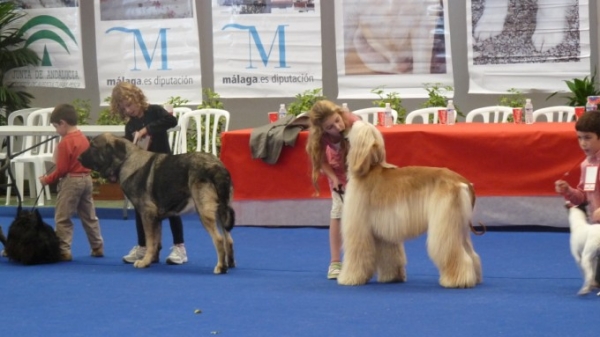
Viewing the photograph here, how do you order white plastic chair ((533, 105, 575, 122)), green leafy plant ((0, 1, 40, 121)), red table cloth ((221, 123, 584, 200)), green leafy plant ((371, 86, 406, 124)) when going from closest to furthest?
red table cloth ((221, 123, 584, 200))
white plastic chair ((533, 105, 575, 122))
green leafy plant ((371, 86, 406, 124))
green leafy plant ((0, 1, 40, 121))

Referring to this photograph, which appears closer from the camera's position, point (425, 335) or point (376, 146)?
point (425, 335)

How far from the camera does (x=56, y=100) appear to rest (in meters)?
14.1

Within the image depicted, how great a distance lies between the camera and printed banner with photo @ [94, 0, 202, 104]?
43.2 ft

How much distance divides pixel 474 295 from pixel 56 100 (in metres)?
8.90

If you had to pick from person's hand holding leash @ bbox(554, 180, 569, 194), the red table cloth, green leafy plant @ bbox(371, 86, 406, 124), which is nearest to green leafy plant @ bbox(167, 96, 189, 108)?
green leafy plant @ bbox(371, 86, 406, 124)

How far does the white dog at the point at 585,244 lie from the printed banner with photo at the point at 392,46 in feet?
20.3

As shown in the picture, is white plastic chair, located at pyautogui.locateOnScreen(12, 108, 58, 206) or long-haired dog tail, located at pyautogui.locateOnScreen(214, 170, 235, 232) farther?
white plastic chair, located at pyautogui.locateOnScreen(12, 108, 58, 206)

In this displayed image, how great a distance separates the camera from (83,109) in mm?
13578

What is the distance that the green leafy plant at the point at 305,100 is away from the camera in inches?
479

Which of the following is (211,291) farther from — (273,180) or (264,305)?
(273,180)

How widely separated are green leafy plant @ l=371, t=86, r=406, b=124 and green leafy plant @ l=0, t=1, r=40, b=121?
440 centimetres

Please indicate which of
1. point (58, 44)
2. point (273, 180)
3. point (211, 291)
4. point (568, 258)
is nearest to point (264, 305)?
point (211, 291)

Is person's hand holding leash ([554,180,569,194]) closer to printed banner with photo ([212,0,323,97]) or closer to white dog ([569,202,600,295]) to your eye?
white dog ([569,202,600,295])

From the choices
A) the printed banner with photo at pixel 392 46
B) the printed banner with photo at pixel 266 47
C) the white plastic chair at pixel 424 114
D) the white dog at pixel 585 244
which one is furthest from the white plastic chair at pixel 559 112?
the white dog at pixel 585 244
